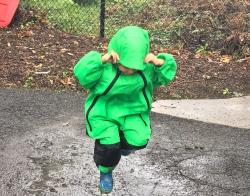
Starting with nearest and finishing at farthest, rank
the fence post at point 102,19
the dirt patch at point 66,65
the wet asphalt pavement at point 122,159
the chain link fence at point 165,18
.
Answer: the wet asphalt pavement at point 122,159, the dirt patch at point 66,65, the fence post at point 102,19, the chain link fence at point 165,18

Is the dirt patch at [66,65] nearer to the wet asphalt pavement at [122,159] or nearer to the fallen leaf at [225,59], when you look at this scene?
the fallen leaf at [225,59]

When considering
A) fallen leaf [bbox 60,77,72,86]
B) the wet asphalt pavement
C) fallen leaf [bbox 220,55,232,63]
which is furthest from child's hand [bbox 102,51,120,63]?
fallen leaf [bbox 220,55,232,63]

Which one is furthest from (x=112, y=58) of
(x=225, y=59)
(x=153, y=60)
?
(x=225, y=59)

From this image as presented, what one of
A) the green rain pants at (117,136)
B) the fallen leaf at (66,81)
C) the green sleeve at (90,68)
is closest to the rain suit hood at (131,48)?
the green sleeve at (90,68)

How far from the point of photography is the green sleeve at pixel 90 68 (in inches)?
126

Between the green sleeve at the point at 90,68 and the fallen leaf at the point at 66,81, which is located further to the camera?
the fallen leaf at the point at 66,81

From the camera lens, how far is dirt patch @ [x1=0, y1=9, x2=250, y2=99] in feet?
22.5

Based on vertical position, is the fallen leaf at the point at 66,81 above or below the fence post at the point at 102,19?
below

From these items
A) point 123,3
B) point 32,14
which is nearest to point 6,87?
point 32,14

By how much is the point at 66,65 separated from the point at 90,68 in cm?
418

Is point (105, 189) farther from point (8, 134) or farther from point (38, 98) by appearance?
point (38, 98)


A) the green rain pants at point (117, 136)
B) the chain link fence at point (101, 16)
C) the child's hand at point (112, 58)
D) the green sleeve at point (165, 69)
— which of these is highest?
the child's hand at point (112, 58)

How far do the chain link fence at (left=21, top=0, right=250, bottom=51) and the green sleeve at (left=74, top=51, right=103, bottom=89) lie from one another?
554 centimetres

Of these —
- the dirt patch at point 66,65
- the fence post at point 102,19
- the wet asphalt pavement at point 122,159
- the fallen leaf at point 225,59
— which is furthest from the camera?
the fence post at point 102,19
